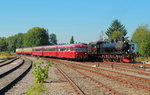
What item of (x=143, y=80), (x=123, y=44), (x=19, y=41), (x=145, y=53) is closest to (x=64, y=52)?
(x=123, y=44)

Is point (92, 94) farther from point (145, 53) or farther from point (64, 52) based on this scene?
point (145, 53)

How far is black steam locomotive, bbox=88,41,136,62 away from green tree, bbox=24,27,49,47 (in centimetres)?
8890

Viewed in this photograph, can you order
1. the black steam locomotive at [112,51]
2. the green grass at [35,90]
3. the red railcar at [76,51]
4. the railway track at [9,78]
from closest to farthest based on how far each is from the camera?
the green grass at [35,90] → the railway track at [9,78] → the black steam locomotive at [112,51] → the red railcar at [76,51]

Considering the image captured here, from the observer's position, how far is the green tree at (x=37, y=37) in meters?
126

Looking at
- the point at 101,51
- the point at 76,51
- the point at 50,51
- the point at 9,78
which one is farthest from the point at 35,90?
the point at 50,51

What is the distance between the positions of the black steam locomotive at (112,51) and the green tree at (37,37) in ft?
292

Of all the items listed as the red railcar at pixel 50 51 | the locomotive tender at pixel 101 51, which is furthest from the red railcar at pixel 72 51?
the red railcar at pixel 50 51

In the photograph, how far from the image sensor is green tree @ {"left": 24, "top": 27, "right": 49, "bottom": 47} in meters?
126

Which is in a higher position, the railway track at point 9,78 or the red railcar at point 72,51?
the red railcar at point 72,51

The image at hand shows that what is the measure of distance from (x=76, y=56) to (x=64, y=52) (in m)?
4.74

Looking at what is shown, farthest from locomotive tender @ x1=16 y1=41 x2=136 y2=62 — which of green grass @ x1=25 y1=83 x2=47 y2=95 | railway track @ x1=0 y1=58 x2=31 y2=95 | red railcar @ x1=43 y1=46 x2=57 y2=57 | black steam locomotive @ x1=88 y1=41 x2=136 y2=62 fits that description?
green grass @ x1=25 y1=83 x2=47 y2=95

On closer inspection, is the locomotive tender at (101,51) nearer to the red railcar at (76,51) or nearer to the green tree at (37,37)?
the red railcar at (76,51)

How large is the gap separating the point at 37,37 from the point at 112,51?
9646 cm

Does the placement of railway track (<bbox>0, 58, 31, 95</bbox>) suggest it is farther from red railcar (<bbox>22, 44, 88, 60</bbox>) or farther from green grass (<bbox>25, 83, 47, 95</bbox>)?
red railcar (<bbox>22, 44, 88, 60</bbox>)
